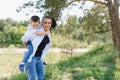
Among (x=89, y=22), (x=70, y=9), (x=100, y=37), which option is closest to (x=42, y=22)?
(x=70, y=9)

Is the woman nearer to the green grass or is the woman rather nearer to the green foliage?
the green grass

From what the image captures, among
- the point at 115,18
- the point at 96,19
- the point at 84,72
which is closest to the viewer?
the point at 84,72

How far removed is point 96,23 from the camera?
62.9ft

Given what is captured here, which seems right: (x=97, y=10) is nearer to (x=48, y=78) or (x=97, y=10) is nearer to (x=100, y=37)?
(x=100, y=37)

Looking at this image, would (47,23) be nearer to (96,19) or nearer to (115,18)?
(115,18)

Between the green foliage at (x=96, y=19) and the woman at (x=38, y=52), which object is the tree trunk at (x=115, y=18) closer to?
the green foliage at (x=96, y=19)

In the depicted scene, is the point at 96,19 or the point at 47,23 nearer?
the point at 47,23

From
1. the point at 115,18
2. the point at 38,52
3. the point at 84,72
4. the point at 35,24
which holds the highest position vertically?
the point at 35,24

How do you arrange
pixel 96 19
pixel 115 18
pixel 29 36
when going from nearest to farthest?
pixel 29 36 < pixel 115 18 < pixel 96 19

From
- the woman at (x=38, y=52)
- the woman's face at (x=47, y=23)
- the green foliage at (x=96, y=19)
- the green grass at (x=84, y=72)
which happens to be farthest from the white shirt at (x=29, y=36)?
the green foliage at (x=96, y=19)

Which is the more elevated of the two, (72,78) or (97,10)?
(97,10)

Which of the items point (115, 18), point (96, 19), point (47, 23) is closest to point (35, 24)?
point (47, 23)

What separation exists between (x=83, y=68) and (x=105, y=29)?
10587 mm

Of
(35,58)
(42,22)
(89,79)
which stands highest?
(42,22)
